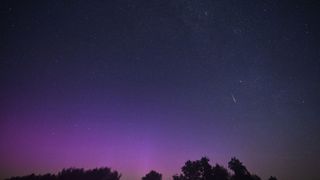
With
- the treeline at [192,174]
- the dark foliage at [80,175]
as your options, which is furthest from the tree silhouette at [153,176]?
the dark foliage at [80,175]

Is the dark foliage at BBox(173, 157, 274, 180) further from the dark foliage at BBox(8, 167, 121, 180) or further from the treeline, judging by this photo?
the dark foliage at BBox(8, 167, 121, 180)

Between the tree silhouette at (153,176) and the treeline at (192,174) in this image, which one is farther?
the tree silhouette at (153,176)

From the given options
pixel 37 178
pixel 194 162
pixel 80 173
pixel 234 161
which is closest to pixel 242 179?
pixel 234 161

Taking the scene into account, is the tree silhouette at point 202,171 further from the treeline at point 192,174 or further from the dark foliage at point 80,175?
the dark foliage at point 80,175

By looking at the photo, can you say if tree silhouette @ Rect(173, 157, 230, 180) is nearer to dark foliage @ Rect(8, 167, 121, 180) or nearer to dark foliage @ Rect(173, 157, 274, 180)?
dark foliage @ Rect(173, 157, 274, 180)

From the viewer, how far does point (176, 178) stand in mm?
60062

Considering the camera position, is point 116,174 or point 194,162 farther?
point 116,174

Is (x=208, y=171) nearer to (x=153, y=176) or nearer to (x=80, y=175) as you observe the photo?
(x=153, y=176)

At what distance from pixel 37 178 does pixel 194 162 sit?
1569 inches

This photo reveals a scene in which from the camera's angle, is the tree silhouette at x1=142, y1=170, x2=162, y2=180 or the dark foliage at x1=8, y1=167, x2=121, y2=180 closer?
the dark foliage at x1=8, y1=167, x2=121, y2=180

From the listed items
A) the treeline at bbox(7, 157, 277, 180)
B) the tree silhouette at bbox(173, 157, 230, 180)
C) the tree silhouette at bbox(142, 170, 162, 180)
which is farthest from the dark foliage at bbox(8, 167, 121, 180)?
the tree silhouette at bbox(173, 157, 230, 180)

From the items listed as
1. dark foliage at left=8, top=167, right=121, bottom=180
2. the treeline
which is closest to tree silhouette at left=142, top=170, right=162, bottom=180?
the treeline

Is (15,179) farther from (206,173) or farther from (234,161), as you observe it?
(234,161)

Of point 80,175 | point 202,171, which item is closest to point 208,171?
point 202,171
